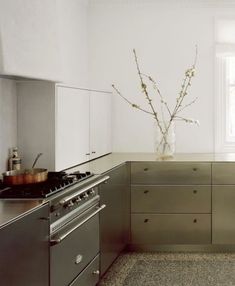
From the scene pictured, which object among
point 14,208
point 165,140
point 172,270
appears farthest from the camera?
point 165,140

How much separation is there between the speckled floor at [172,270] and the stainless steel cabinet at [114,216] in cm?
13

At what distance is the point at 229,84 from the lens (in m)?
5.87

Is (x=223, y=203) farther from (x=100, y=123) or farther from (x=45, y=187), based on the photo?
(x=45, y=187)

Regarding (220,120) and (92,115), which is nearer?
(92,115)

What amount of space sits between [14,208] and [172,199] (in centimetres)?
263

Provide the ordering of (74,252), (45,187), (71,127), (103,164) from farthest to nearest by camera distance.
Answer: (103,164), (71,127), (74,252), (45,187)

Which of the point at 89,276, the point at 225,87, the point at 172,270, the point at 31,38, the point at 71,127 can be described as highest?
the point at 31,38

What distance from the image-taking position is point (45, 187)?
10.3ft

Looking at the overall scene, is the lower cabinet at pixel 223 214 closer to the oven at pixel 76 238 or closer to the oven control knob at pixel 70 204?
the oven at pixel 76 238

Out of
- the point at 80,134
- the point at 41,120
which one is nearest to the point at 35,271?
the point at 41,120

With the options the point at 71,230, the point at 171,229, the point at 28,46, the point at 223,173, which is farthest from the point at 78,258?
the point at 223,173

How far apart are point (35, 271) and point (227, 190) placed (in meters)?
2.74

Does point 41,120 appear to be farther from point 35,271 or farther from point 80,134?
point 35,271

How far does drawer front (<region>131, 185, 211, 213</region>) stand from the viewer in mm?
5023
